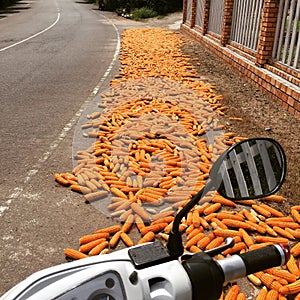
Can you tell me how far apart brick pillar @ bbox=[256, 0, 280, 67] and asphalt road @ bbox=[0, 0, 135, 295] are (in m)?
3.93

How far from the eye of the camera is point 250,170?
1.43m

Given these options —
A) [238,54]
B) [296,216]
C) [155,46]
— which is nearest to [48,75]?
[238,54]

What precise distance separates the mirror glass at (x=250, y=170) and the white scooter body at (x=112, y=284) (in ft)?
1.26

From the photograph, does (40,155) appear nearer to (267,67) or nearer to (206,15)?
(267,67)

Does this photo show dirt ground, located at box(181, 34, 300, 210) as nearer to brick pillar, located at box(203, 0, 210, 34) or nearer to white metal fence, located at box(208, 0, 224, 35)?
white metal fence, located at box(208, 0, 224, 35)

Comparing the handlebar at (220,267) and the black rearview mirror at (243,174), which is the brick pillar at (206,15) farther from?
the handlebar at (220,267)

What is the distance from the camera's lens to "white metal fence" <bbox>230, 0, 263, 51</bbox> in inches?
368

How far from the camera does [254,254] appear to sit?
4.52 feet

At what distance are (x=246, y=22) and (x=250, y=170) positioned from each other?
9.81m

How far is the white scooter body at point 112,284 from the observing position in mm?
1165

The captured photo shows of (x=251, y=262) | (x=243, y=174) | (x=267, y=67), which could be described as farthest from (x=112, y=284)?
(x=267, y=67)

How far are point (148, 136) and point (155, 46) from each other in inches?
408

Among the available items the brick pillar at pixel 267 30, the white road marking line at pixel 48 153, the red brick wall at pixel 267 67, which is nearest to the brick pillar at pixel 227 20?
the red brick wall at pixel 267 67

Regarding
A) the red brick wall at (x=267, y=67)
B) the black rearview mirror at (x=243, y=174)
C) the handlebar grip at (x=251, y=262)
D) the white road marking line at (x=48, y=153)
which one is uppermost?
the black rearview mirror at (x=243, y=174)
